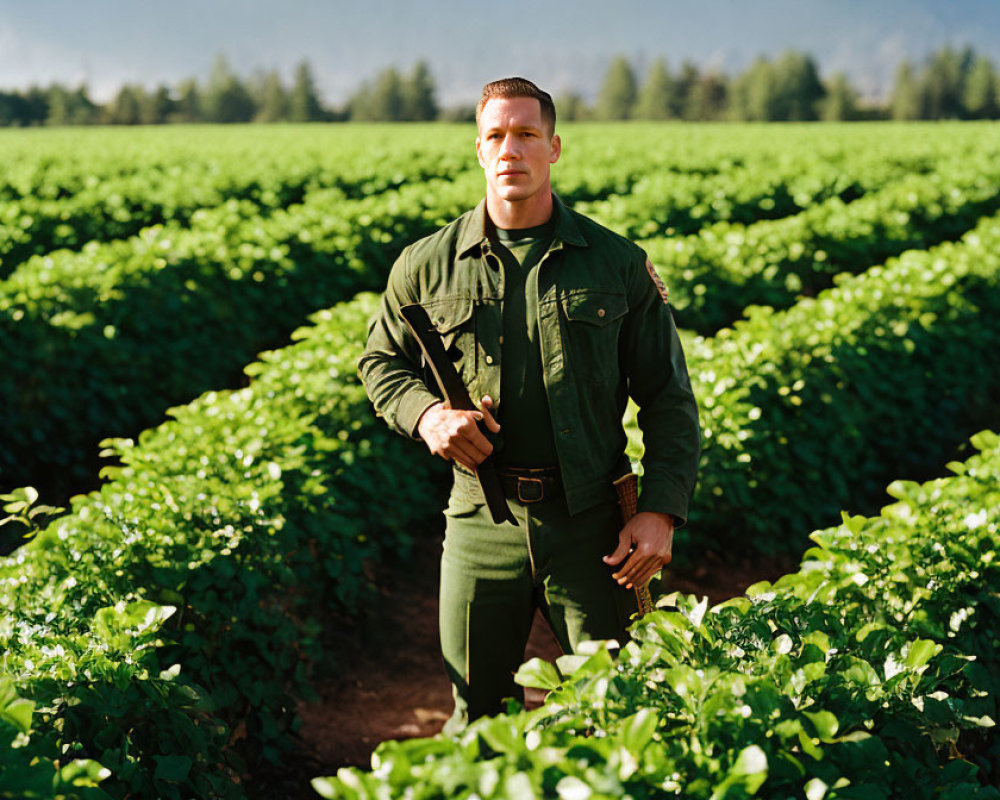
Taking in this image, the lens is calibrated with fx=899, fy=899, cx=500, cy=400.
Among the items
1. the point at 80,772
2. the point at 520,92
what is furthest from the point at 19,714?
the point at 520,92

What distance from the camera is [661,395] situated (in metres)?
2.43

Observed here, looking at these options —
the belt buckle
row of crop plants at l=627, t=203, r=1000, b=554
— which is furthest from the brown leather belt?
row of crop plants at l=627, t=203, r=1000, b=554

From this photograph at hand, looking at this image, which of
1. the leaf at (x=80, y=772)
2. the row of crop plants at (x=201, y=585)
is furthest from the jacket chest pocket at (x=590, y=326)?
the leaf at (x=80, y=772)

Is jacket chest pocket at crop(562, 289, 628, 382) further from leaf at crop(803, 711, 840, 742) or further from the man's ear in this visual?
leaf at crop(803, 711, 840, 742)

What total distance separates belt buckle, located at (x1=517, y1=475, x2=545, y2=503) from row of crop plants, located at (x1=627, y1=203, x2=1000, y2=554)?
5.20ft

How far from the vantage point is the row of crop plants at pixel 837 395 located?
471 centimetres

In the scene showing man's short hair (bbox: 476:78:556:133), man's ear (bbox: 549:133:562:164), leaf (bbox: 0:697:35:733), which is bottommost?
leaf (bbox: 0:697:35:733)

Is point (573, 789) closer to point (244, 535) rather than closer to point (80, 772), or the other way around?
point (80, 772)

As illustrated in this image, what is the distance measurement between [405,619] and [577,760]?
3332mm

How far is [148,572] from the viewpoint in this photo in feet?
9.39

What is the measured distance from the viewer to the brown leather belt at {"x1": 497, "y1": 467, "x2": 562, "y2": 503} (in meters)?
2.38

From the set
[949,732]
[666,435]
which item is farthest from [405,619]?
[949,732]

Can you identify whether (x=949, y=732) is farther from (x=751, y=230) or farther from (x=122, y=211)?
(x=122, y=211)

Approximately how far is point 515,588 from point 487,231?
0.97m
